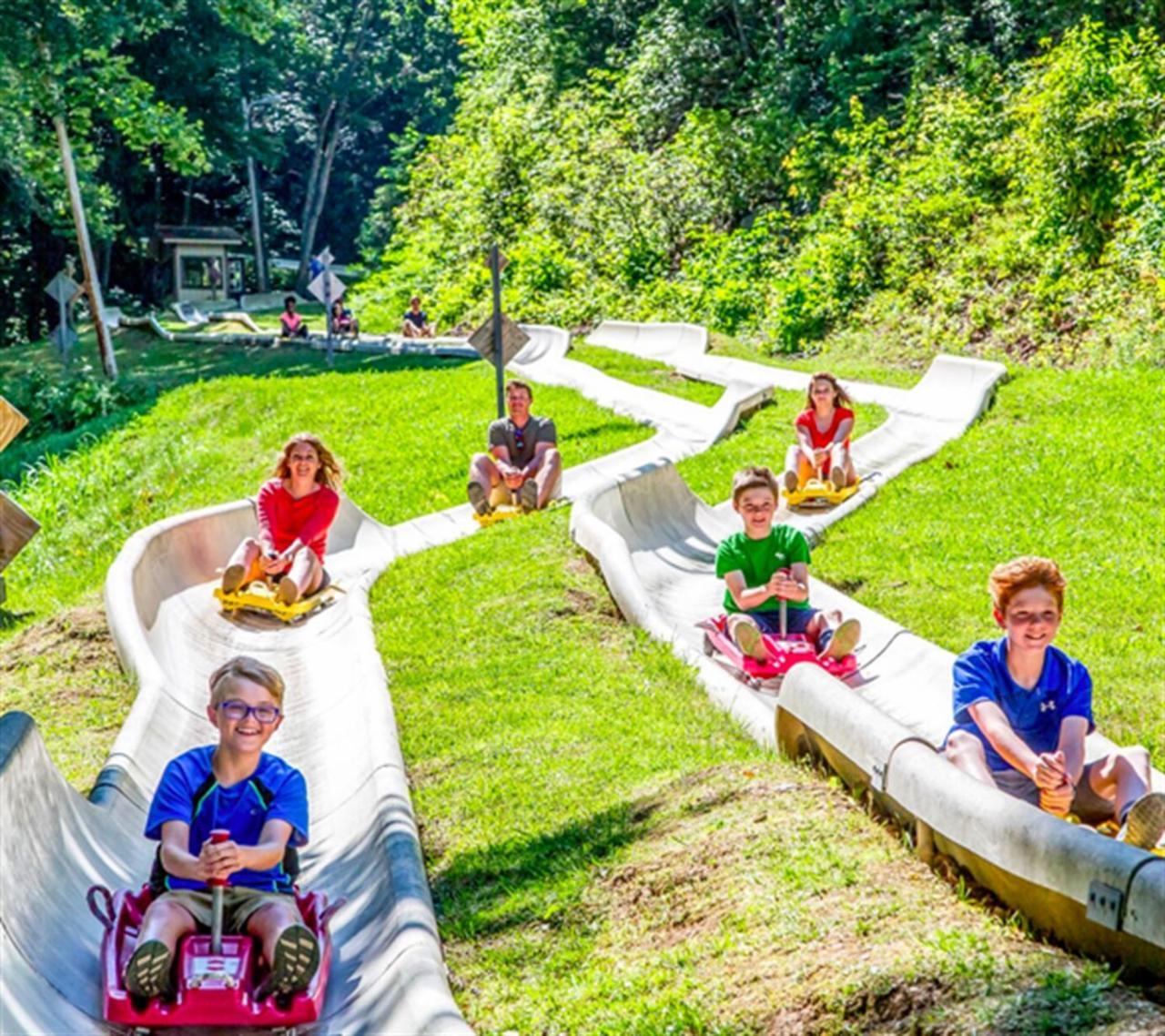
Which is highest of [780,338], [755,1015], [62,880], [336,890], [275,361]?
[755,1015]

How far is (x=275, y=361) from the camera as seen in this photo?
38.7 meters

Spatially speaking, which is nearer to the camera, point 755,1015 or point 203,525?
point 755,1015

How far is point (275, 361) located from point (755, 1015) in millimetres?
35181

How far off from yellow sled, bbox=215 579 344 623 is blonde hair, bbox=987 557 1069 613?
7.21m

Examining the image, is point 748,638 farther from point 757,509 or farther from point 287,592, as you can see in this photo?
point 287,592

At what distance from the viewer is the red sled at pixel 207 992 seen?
5.37m

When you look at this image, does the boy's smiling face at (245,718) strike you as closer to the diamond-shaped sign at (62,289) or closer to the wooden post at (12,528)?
the wooden post at (12,528)

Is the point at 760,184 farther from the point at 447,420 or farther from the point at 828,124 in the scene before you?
the point at 447,420

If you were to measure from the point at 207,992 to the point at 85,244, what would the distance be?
33.6 metres

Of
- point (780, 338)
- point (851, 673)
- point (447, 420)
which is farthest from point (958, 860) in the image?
point (780, 338)

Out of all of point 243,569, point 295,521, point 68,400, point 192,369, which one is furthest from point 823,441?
point 192,369

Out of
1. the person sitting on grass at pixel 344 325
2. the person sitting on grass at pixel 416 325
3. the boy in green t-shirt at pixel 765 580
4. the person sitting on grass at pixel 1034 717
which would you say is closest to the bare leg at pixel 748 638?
the boy in green t-shirt at pixel 765 580

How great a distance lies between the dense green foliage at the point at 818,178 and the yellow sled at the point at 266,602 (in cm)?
1250

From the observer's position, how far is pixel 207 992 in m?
5.36
